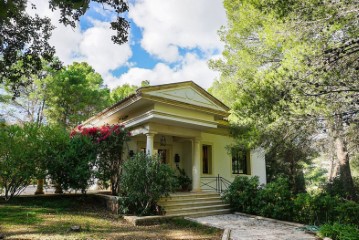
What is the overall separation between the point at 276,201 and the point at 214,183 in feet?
15.8

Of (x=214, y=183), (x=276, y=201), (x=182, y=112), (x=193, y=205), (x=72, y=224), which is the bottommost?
(x=72, y=224)

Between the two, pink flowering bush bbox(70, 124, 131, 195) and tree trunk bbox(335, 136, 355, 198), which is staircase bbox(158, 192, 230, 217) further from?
tree trunk bbox(335, 136, 355, 198)

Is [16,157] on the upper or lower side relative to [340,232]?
upper

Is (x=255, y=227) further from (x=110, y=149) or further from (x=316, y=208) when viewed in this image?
(x=110, y=149)

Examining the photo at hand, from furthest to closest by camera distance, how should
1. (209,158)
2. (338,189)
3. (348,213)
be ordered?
(209,158)
(338,189)
(348,213)

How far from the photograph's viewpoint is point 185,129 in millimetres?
12258

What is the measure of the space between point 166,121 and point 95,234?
18.1 feet

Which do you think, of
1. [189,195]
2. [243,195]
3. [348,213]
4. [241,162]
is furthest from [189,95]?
[348,213]

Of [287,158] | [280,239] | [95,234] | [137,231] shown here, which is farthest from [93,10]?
[287,158]

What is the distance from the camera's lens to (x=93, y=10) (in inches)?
183

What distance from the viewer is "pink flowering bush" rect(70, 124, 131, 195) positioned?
11.1 meters

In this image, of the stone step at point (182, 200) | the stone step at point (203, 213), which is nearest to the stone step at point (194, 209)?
the stone step at point (203, 213)

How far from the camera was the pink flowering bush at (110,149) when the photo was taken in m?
11.1

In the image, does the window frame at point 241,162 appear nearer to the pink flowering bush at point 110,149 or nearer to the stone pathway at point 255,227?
the stone pathway at point 255,227
